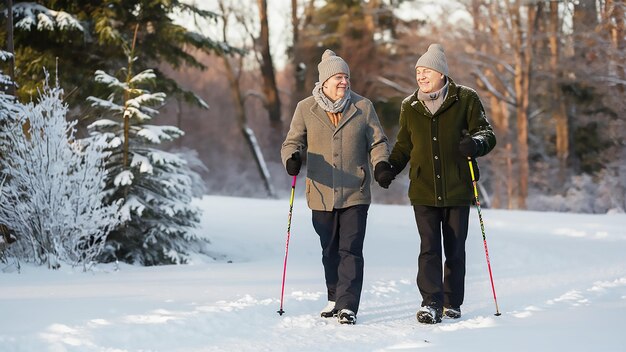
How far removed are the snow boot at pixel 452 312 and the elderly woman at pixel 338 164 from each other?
69cm

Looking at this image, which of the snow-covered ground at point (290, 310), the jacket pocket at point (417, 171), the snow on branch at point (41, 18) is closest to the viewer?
the snow-covered ground at point (290, 310)

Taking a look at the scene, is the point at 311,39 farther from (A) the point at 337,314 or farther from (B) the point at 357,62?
(A) the point at 337,314

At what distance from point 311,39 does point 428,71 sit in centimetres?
2832

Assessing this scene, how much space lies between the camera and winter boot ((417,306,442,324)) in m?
6.05

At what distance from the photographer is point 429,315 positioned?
604 centimetres

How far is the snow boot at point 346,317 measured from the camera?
6.03 metres

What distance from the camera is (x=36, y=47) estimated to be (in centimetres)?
1387

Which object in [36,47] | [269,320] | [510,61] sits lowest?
[269,320]

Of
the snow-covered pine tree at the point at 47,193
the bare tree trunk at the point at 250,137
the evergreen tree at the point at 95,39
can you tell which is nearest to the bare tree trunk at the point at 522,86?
the bare tree trunk at the point at 250,137

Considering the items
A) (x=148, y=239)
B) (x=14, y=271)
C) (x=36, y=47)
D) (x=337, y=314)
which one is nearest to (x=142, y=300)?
(x=337, y=314)

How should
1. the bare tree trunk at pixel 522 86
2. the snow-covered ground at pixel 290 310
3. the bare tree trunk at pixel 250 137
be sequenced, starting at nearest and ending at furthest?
the snow-covered ground at pixel 290 310, the bare tree trunk at pixel 522 86, the bare tree trunk at pixel 250 137

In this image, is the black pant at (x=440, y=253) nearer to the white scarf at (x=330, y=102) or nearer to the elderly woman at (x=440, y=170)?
the elderly woman at (x=440, y=170)

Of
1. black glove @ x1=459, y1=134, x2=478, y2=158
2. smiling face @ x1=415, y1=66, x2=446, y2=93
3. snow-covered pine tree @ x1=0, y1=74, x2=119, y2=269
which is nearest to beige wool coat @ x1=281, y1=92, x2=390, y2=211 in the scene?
smiling face @ x1=415, y1=66, x2=446, y2=93

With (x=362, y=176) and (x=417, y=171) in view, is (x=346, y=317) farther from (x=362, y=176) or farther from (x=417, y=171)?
(x=417, y=171)
